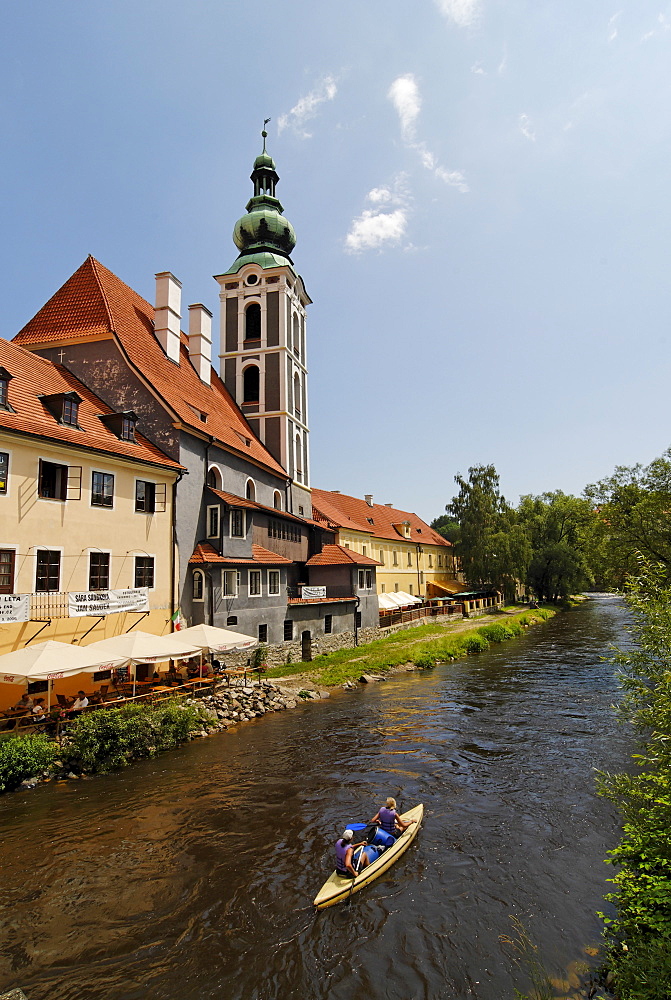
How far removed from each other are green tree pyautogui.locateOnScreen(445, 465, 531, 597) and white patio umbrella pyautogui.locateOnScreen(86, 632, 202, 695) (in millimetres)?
44565

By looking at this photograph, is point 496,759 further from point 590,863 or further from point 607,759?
point 590,863

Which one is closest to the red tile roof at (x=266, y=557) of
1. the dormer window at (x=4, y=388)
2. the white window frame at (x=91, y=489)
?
the white window frame at (x=91, y=489)

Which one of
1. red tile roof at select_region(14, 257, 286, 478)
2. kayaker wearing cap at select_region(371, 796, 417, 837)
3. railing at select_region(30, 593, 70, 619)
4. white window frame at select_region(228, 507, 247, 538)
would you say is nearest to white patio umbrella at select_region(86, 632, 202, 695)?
railing at select_region(30, 593, 70, 619)

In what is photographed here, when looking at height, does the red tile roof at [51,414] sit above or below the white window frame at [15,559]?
above

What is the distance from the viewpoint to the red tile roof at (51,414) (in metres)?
17.5

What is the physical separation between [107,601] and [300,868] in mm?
11525

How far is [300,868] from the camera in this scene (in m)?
10.1

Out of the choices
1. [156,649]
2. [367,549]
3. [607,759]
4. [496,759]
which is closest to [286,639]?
[156,649]

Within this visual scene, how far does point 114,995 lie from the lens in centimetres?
714

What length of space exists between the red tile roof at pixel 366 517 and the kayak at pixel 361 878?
121 ft

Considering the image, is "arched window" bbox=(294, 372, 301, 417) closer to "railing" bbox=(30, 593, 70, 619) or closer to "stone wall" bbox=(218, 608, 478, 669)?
"stone wall" bbox=(218, 608, 478, 669)

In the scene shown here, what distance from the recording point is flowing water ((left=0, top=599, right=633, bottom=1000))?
298 inches

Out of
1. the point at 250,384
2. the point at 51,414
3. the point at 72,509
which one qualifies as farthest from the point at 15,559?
the point at 250,384

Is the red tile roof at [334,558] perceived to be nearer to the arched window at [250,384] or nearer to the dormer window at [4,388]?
the arched window at [250,384]
